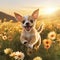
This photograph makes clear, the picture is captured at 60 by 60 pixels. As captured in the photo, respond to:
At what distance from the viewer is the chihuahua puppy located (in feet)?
4.72

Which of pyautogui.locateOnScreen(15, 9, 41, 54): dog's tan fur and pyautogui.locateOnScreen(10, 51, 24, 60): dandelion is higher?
pyautogui.locateOnScreen(15, 9, 41, 54): dog's tan fur

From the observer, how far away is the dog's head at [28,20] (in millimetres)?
1424

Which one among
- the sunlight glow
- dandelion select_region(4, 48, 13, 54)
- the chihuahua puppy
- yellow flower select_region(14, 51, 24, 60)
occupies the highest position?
the sunlight glow

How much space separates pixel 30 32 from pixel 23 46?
9cm

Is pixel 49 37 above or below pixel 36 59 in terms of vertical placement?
above

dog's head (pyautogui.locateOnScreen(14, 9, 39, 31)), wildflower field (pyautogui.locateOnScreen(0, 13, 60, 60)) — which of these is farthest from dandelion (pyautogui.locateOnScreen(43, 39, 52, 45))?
dog's head (pyautogui.locateOnScreen(14, 9, 39, 31))

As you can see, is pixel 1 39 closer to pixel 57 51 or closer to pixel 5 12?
pixel 5 12

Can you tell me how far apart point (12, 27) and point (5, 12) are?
0.10m

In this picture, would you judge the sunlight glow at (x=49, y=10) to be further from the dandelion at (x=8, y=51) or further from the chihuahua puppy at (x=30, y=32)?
the dandelion at (x=8, y=51)

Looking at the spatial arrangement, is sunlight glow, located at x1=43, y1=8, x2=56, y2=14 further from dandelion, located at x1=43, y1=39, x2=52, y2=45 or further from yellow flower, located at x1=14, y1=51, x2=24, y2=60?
yellow flower, located at x1=14, y1=51, x2=24, y2=60

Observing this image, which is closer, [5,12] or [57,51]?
[57,51]

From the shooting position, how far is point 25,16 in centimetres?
146

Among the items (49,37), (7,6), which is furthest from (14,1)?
(49,37)

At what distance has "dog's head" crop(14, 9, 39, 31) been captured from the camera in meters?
1.42
